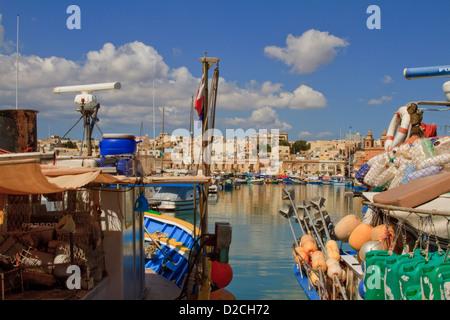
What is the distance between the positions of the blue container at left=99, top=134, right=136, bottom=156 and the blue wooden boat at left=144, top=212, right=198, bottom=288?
3452mm

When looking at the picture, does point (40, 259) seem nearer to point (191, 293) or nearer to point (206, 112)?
point (191, 293)

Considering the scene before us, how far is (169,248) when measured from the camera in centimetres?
1261

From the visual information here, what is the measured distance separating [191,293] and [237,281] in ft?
30.1

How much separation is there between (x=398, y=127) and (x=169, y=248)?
7582mm

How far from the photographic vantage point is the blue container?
830cm

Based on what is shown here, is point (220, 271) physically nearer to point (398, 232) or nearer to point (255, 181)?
point (398, 232)

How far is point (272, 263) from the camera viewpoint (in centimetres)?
1948

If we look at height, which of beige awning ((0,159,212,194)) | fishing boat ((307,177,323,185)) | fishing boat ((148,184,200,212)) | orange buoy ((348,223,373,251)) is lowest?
fishing boat ((307,177,323,185))

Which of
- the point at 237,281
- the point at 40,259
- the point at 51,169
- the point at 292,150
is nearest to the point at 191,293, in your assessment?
the point at 40,259

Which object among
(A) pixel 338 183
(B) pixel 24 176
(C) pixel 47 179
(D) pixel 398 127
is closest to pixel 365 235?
(D) pixel 398 127

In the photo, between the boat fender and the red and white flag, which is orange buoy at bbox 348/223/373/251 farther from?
the red and white flag

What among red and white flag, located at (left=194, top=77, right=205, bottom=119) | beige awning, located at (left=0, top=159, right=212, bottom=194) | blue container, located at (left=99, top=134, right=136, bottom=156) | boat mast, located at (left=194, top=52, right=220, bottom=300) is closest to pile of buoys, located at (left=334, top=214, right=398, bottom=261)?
boat mast, located at (left=194, top=52, right=220, bottom=300)

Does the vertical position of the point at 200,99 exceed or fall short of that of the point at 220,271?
it exceeds it
